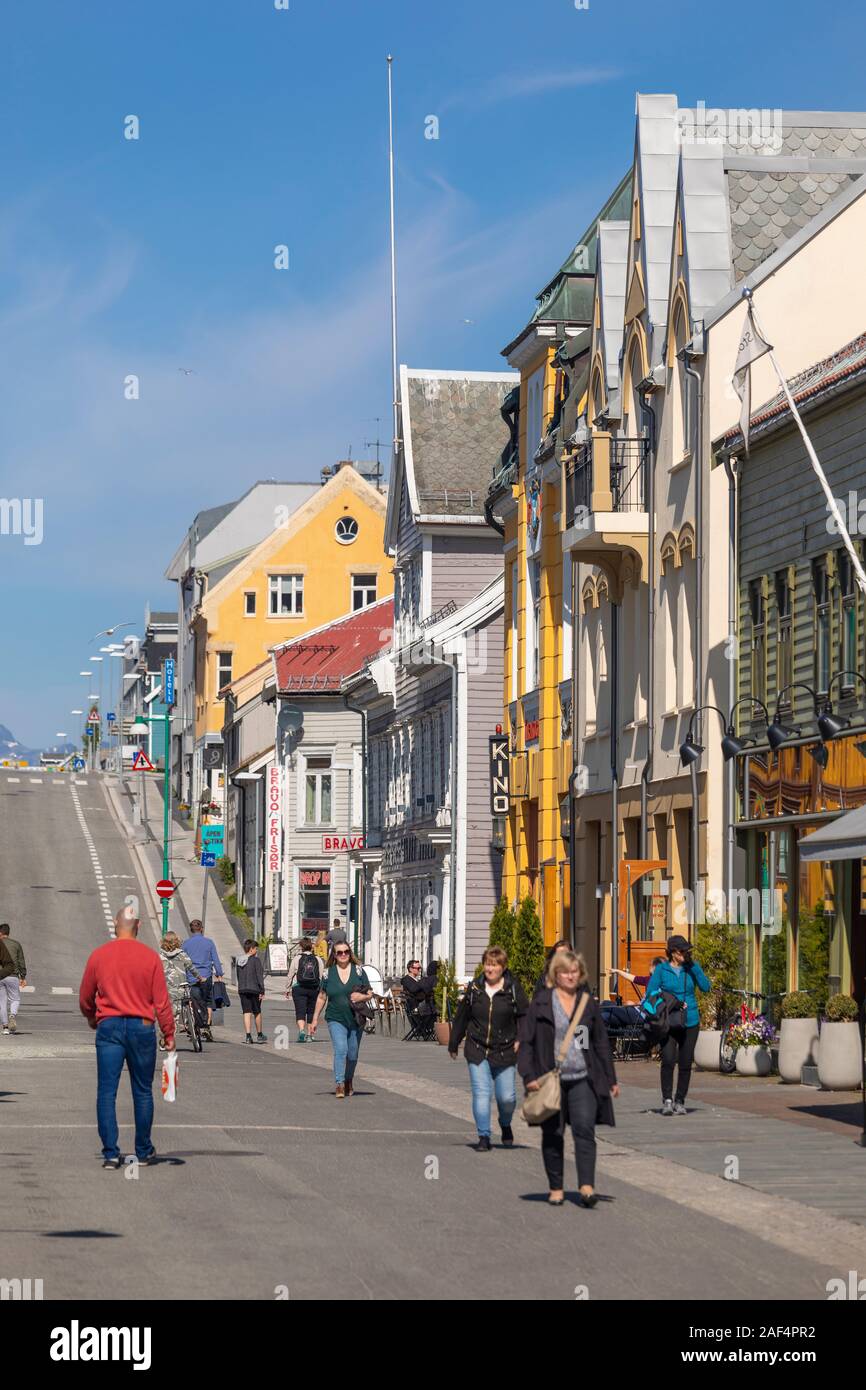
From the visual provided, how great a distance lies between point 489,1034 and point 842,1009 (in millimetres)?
6006

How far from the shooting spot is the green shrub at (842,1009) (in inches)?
912

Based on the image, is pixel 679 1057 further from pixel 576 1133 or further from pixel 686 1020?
pixel 576 1133

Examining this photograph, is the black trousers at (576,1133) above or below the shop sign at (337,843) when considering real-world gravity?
below

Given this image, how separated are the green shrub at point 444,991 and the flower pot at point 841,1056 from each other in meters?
16.2

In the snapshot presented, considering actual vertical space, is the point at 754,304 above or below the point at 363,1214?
above

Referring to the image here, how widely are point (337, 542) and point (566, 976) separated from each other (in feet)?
267

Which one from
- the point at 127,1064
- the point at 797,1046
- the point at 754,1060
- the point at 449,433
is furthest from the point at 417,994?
the point at 127,1064

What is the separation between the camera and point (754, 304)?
96.3 feet

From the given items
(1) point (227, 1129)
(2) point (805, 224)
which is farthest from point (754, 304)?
(1) point (227, 1129)

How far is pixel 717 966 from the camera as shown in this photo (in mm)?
28047

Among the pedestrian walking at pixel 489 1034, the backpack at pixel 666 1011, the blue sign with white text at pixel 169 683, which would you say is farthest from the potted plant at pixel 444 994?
the blue sign with white text at pixel 169 683

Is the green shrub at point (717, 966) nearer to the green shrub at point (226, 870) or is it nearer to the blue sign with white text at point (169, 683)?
the green shrub at point (226, 870)

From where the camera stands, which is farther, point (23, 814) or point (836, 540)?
point (23, 814)
